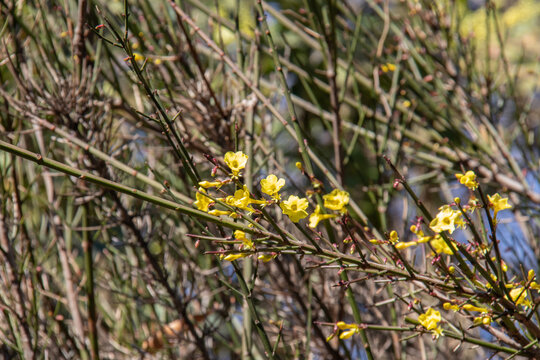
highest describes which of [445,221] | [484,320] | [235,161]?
[235,161]

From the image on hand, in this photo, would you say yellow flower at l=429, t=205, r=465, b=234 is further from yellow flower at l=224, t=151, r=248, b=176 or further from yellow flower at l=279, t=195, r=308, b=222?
yellow flower at l=224, t=151, r=248, b=176

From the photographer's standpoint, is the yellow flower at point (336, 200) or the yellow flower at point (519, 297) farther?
the yellow flower at point (519, 297)

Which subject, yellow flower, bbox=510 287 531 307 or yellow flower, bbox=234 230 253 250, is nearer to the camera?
yellow flower, bbox=234 230 253 250

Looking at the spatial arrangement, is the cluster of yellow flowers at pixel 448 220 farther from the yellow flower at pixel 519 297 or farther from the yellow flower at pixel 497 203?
the yellow flower at pixel 519 297

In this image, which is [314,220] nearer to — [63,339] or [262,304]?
[63,339]

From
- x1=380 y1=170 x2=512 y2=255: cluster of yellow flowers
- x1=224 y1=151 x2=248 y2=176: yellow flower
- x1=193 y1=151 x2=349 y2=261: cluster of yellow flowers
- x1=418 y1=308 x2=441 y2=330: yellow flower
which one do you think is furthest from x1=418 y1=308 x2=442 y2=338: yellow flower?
x1=224 y1=151 x2=248 y2=176: yellow flower

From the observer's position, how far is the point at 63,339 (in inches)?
71.4

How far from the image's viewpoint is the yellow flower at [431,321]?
100 centimetres

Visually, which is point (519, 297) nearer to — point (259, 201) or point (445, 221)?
point (445, 221)

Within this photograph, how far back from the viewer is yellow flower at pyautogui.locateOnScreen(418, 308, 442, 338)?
1.00 m

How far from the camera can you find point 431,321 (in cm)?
100

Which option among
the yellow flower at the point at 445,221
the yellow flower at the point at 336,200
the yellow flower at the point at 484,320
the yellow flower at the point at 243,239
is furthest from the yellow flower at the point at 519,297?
the yellow flower at the point at 243,239

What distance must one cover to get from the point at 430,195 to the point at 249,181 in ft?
15.5

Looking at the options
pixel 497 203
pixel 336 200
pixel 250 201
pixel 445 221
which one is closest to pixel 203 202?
pixel 250 201
